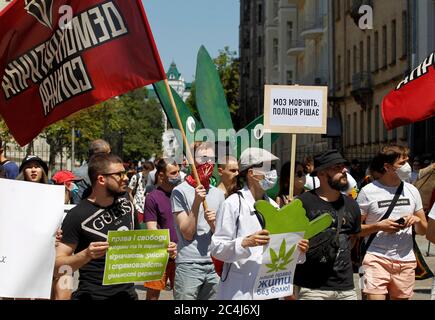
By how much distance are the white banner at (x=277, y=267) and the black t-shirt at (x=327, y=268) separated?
19.4 inches

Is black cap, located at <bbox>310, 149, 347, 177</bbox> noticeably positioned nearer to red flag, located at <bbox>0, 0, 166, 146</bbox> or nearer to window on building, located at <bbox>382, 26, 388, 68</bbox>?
red flag, located at <bbox>0, 0, 166, 146</bbox>

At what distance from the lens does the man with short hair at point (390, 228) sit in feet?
29.0

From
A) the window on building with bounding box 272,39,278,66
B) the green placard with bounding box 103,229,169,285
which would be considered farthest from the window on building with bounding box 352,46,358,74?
the green placard with bounding box 103,229,169,285

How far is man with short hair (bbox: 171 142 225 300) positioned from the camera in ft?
27.2

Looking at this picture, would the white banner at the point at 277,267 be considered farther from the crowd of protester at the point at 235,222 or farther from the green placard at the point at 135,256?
the green placard at the point at 135,256

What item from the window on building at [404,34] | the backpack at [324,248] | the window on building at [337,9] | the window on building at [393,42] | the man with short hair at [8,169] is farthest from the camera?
the window on building at [337,9]

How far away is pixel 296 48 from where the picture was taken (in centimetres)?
6303

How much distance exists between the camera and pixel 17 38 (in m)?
8.23

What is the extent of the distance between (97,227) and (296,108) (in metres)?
2.52

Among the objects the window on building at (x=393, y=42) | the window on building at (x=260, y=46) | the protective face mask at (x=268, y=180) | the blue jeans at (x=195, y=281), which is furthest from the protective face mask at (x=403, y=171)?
the window on building at (x=260, y=46)

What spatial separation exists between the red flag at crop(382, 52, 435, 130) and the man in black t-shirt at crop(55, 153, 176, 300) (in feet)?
10.7

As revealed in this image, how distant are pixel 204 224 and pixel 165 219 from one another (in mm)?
1763
